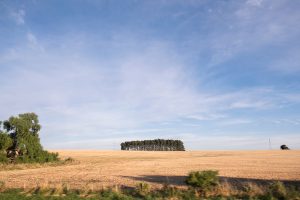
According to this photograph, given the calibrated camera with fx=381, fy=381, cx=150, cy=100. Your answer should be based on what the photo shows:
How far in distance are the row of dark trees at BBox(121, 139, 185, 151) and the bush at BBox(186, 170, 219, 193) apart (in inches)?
5839

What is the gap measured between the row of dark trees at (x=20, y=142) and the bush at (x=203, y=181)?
117ft

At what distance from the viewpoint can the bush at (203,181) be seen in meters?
22.8

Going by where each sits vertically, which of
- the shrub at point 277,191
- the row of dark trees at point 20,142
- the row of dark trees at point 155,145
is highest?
the row of dark trees at point 155,145

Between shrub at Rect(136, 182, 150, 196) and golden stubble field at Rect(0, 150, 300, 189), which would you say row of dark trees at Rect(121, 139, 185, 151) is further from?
shrub at Rect(136, 182, 150, 196)

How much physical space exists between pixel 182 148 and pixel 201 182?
151 meters

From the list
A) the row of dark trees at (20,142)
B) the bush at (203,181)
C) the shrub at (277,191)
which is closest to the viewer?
the shrub at (277,191)

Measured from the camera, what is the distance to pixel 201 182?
2298cm

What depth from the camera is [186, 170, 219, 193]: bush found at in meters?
22.8

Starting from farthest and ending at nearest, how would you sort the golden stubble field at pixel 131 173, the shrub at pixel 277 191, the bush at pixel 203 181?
the golden stubble field at pixel 131 173
the bush at pixel 203 181
the shrub at pixel 277 191

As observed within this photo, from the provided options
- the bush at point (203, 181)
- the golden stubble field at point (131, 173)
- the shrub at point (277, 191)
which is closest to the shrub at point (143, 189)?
the bush at point (203, 181)

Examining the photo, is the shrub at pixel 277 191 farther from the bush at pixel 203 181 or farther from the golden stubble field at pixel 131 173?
the golden stubble field at pixel 131 173

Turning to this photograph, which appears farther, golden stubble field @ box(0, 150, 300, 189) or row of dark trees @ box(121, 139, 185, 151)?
row of dark trees @ box(121, 139, 185, 151)

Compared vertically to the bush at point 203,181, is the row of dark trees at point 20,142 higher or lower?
higher

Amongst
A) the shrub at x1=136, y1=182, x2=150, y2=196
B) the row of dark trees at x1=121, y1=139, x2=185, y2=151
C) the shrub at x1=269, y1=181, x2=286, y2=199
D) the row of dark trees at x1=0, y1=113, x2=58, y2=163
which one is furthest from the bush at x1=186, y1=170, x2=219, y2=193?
the row of dark trees at x1=121, y1=139, x2=185, y2=151
